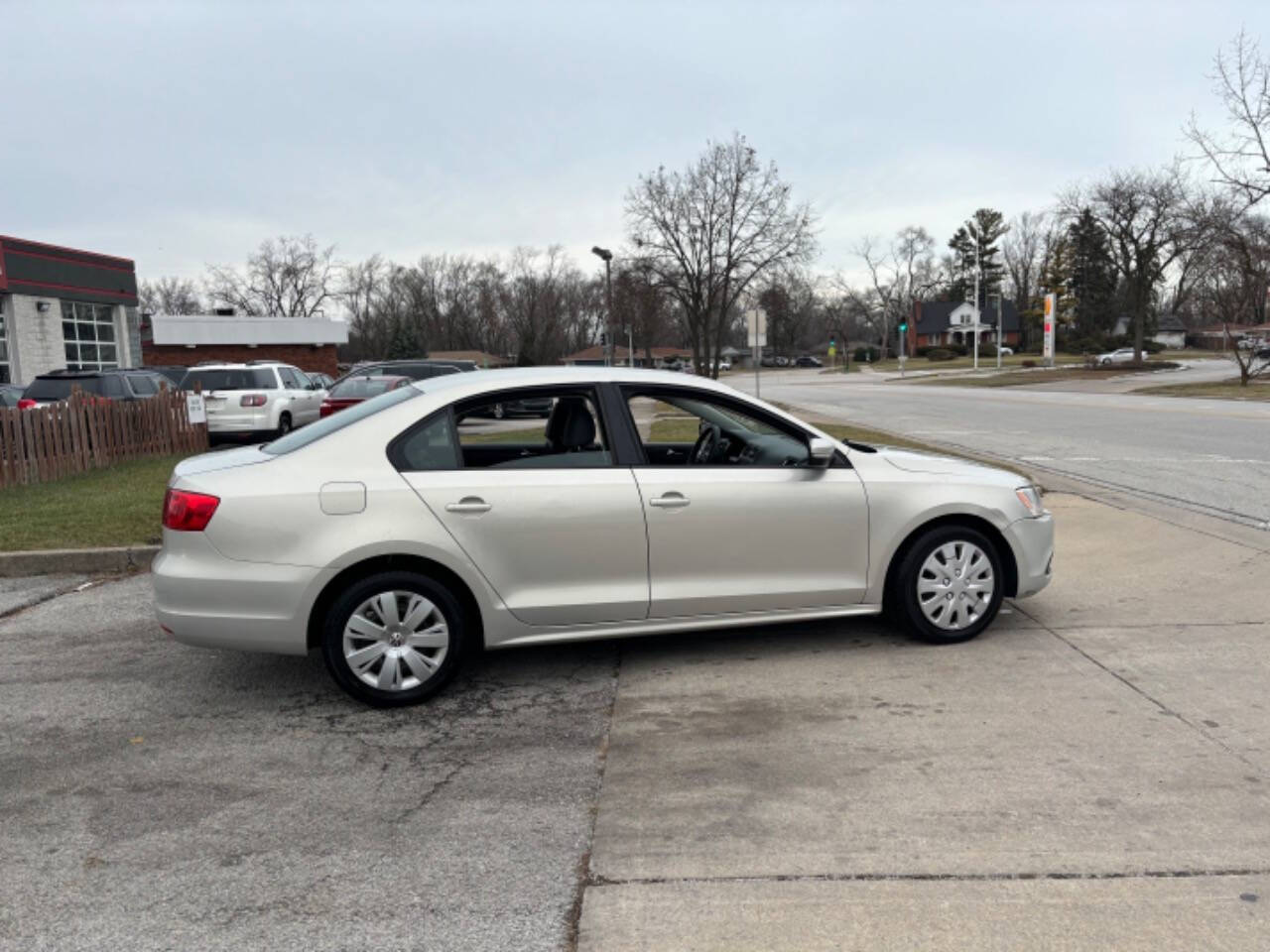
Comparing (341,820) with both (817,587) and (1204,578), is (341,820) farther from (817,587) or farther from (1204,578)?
(1204,578)

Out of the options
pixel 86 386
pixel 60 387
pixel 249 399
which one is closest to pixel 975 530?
pixel 249 399

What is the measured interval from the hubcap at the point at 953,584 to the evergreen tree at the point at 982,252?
109 m

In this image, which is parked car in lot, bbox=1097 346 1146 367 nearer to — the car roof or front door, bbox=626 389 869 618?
front door, bbox=626 389 869 618

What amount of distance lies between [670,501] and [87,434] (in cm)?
1221

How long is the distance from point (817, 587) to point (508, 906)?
2.69 metres

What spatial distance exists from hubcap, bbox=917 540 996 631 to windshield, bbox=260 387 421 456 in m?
2.94

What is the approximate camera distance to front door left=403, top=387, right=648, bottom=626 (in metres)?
4.64

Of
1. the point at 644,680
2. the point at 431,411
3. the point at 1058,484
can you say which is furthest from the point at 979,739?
the point at 1058,484

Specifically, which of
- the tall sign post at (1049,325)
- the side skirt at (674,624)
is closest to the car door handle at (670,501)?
the side skirt at (674,624)

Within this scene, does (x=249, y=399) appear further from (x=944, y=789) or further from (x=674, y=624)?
(x=944, y=789)

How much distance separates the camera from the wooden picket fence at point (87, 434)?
12.3 meters

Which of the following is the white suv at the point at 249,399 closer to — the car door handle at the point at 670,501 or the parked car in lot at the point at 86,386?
the parked car in lot at the point at 86,386

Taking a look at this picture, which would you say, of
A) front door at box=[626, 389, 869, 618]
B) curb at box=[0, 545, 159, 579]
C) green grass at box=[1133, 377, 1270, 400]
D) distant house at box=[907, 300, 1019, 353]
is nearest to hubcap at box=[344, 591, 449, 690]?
front door at box=[626, 389, 869, 618]

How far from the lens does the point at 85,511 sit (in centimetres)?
982
